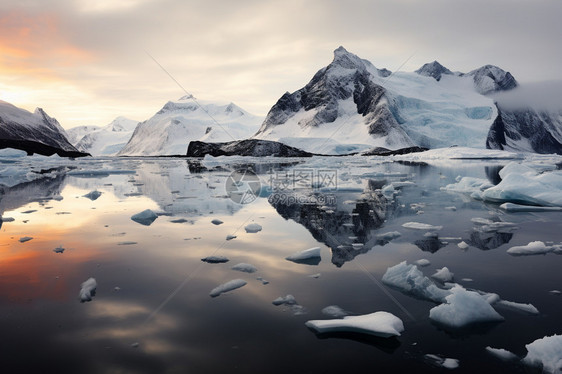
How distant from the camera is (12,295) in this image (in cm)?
A: 511

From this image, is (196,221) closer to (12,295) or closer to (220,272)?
(220,272)

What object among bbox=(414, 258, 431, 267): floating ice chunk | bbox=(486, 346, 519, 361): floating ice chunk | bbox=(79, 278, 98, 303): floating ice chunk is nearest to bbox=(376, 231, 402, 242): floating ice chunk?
bbox=(414, 258, 431, 267): floating ice chunk

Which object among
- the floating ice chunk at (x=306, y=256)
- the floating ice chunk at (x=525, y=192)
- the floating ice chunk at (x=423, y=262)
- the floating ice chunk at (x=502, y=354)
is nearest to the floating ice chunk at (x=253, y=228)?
the floating ice chunk at (x=306, y=256)

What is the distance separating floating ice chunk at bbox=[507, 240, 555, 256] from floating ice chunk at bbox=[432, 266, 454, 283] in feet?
6.62

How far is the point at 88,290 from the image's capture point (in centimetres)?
518

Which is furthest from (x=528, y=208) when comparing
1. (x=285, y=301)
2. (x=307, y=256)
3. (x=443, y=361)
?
(x=443, y=361)

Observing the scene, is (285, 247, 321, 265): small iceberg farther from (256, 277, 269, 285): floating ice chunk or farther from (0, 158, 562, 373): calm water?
(256, 277, 269, 285): floating ice chunk

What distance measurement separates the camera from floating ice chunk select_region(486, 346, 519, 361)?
11.8 ft

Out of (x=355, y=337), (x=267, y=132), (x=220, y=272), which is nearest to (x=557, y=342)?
(x=355, y=337)

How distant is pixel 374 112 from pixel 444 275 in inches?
5932

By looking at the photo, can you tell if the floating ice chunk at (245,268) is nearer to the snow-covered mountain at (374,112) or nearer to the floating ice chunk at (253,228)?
the floating ice chunk at (253,228)

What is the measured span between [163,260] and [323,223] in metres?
4.49

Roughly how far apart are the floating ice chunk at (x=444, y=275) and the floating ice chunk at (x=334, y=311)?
1906 millimetres

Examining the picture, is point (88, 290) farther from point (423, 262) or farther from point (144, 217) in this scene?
point (144, 217)
